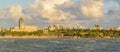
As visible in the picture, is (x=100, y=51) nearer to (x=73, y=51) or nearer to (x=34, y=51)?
(x=73, y=51)

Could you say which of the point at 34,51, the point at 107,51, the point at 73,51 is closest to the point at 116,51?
the point at 107,51

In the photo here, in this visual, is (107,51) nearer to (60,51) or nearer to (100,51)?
(100,51)

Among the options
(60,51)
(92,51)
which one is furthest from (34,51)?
(92,51)

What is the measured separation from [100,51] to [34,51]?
55.7ft

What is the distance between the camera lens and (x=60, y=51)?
406ft

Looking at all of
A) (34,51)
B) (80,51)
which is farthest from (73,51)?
(34,51)

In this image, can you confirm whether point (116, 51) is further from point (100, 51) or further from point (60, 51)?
point (60, 51)

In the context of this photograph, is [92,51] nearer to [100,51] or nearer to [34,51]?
[100,51]

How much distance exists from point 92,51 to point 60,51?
8.42 m

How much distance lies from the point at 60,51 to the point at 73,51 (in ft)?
11.3

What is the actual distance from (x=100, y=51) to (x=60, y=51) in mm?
10365

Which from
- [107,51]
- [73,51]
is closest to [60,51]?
[73,51]

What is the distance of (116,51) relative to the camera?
405ft

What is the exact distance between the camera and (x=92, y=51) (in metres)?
125
